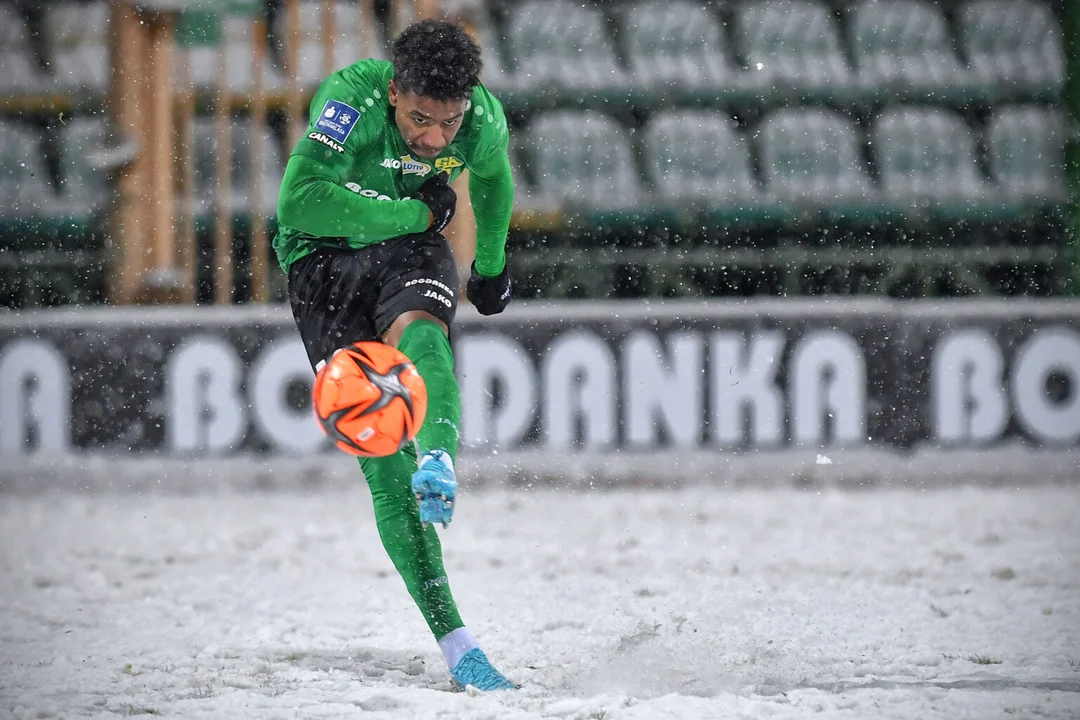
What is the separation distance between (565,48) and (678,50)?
84 centimetres

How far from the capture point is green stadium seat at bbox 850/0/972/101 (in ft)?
32.2

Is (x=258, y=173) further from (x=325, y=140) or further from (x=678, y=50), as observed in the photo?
(x=325, y=140)

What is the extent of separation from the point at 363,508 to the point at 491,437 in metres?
0.80

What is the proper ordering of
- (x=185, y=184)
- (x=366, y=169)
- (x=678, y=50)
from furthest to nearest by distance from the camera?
(x=678, y=50), (x=185, y=184), (x=366, y=169)

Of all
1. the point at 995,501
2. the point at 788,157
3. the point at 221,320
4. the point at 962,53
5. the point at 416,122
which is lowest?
the point at 995,501

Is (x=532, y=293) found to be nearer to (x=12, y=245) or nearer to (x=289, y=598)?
(x=12, y=245)

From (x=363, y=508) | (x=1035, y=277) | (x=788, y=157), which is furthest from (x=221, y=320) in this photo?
(x=1035, y=277)

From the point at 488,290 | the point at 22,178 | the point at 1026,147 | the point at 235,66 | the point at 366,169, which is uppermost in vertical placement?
the point at 235,66

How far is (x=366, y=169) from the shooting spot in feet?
11.1

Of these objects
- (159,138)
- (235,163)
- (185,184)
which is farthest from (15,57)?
(159,138)

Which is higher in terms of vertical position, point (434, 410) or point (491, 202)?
point (491, 202)

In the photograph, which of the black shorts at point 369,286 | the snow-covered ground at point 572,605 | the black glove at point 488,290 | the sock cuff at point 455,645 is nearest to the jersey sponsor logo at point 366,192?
the black shorts at point 369,286

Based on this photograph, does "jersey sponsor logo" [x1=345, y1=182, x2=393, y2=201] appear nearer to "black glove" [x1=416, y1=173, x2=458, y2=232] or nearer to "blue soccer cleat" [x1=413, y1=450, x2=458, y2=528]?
"black glove" [x1=416, y1=173, x2=458, y2=232]

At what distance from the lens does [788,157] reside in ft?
32.0
